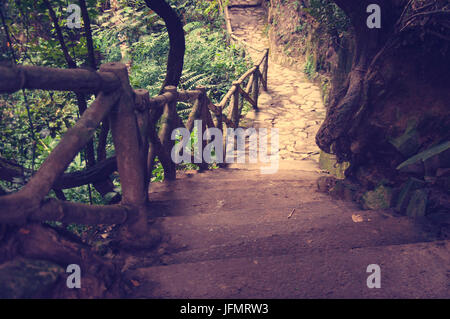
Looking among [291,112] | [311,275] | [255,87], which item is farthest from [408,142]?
[255,87]

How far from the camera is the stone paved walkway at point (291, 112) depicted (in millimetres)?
7387

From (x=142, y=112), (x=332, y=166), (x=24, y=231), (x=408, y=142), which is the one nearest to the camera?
(x=24, y=231)

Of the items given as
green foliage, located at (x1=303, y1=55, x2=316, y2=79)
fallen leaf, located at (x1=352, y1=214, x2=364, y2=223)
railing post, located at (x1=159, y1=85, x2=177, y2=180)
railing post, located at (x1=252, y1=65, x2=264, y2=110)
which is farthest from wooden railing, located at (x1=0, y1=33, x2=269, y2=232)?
green foliage, located at (x1=303, y1=55, x2=316, y2=79)

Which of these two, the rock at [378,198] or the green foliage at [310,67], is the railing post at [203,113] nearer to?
the rock at [378,198]

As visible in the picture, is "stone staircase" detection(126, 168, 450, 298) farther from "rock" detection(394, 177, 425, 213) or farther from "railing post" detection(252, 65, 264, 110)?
"railing post" detection(252, 65, 264, 110)

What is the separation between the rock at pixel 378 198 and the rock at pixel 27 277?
8.66ft

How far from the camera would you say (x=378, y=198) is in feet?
10.7

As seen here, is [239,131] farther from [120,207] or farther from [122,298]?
[122,298]

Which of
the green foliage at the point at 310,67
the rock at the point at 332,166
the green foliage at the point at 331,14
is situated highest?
the green foliage at the point at 331,14

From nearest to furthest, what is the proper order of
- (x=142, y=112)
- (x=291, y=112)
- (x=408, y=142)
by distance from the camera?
(x=142, y=112) → (x=408, y=142) → (x=291, y=112)

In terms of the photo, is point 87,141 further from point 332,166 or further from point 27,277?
point 332,166

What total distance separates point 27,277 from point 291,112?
26.4 feet

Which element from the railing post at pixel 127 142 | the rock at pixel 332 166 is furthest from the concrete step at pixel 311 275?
the rock at pixel 332 166
